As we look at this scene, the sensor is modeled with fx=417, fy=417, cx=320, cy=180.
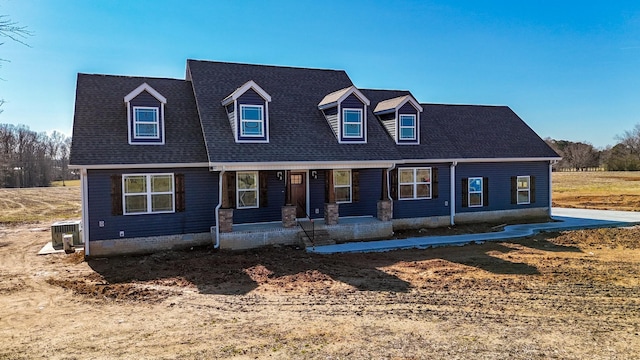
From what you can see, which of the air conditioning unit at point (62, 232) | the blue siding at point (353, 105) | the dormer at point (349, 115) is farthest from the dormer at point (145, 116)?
the blue siding at point (353, 105)

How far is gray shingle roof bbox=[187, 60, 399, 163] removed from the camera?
1589 centimetres

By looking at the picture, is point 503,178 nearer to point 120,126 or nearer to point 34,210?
point 120,126

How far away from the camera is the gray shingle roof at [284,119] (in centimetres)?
1589

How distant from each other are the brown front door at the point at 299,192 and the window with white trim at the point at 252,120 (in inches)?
93.0

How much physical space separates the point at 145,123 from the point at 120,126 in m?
1.07

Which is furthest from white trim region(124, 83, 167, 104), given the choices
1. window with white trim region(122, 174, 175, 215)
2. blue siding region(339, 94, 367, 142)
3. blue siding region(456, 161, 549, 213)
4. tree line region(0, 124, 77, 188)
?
tree line region(0, 124, 77, 188)

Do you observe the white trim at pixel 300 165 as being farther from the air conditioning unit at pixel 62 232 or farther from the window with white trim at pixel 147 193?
the air conditioning unit at pixel 62 232

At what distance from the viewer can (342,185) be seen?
59.5 ft

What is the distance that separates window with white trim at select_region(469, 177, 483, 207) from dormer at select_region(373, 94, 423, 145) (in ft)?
11.6

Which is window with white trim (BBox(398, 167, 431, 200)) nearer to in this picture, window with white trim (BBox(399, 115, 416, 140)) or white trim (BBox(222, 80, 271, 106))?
window with white trim (BBox(399, 115, 416, 140))

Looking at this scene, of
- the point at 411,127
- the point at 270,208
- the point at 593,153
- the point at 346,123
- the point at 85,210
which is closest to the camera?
the point at 85,210

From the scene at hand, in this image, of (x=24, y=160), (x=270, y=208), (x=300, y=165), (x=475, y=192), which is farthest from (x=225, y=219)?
(x=24, y=160)

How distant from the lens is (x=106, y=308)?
9.25m

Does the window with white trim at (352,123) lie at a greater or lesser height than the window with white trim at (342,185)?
greater
